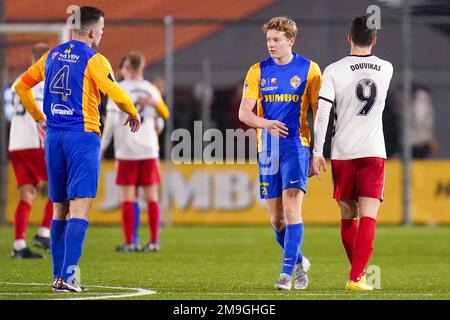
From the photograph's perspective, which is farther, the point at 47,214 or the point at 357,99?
the point at 47,214

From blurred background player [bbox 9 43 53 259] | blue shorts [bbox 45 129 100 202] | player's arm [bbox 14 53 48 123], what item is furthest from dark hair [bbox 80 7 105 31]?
blurred background player [bbox 9 43 53 259]

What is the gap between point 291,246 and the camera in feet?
30.0

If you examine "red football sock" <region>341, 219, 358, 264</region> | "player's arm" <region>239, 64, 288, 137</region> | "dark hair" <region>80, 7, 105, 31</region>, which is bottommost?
"red football sock" <region>341, 219, 358, 264</region>

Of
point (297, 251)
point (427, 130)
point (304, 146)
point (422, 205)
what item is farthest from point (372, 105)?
point (427, 130)

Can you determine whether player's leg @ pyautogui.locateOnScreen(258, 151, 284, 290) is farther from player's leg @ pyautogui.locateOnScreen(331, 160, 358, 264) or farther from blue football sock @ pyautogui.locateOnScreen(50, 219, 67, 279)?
blue football sock @ pyautogui.locateOnScreen(50, 219, 67, 279)

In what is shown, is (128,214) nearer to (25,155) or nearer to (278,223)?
(25,155)

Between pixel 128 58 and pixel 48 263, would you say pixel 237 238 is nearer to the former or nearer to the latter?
pixel 128 58

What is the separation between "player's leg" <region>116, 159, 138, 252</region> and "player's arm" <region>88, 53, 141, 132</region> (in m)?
5.58

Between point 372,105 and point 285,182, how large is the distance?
897mm

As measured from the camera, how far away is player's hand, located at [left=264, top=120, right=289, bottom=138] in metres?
9.07

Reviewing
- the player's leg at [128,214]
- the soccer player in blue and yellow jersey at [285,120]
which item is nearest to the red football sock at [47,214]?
the player's leg at [128,214]

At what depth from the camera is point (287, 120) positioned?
923 cm

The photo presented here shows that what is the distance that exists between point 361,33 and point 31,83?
8.54 feet

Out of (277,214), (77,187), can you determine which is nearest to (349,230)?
(277,214)
